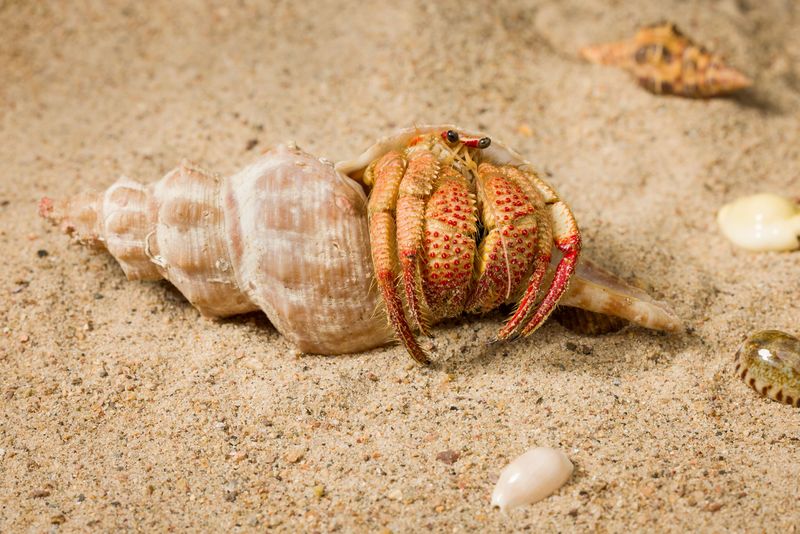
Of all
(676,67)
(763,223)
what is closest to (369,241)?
(763,223)

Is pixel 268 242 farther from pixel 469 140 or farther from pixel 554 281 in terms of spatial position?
pixel 554 281

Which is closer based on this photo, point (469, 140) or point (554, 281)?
point (554, 281)

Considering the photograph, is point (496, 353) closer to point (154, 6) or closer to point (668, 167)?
point (668, 167)

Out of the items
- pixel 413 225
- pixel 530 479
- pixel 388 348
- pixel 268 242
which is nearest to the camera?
pixel 530 479

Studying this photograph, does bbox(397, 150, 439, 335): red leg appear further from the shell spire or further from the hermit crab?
the shell spire

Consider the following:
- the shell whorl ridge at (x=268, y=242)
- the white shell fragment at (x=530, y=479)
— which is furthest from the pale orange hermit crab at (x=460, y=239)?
the white shell fragment at (x=530, y=479)

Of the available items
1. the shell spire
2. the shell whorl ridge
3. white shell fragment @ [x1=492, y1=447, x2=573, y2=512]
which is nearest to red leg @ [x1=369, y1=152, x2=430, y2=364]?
the shell whorl ridge
